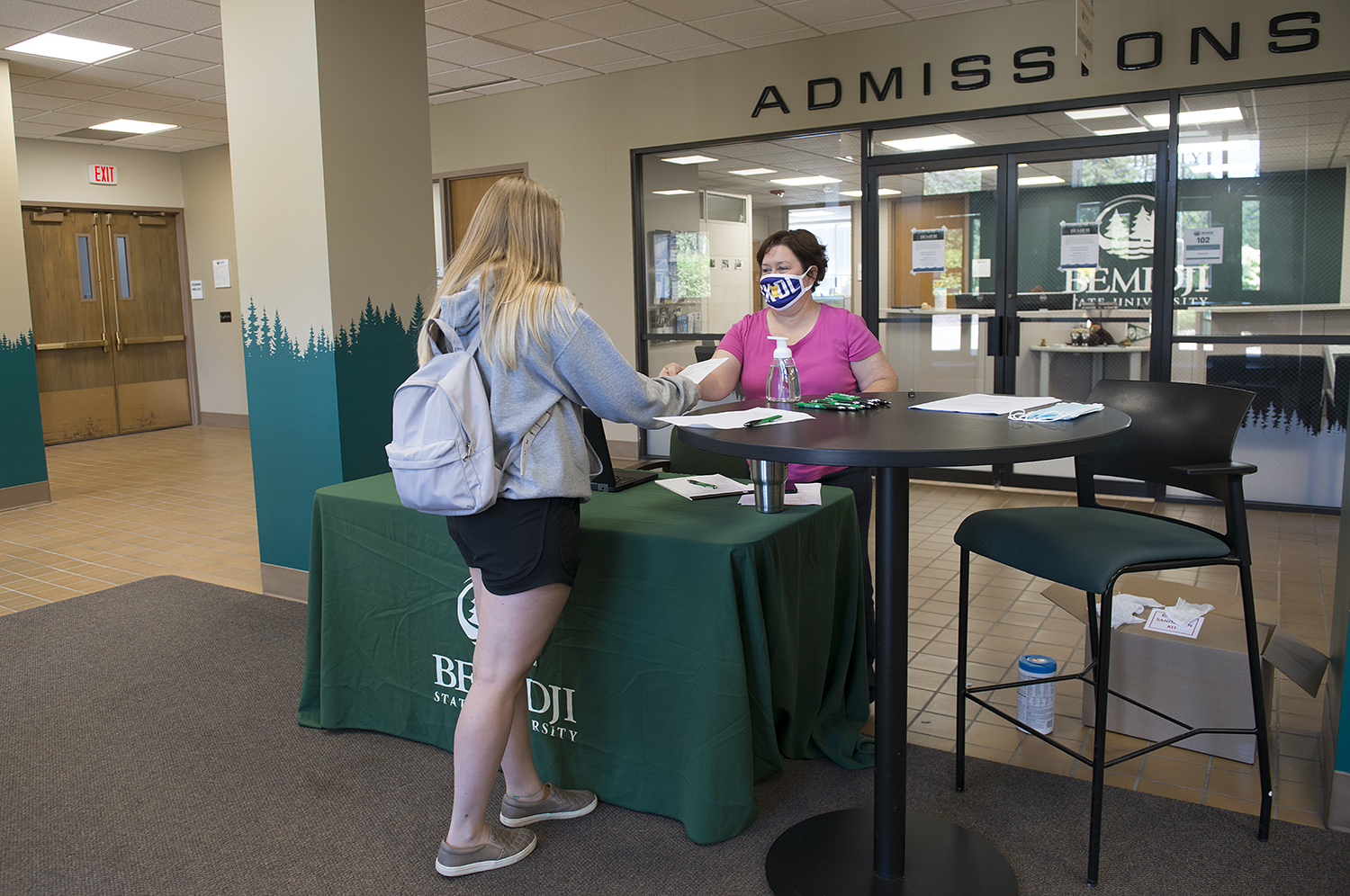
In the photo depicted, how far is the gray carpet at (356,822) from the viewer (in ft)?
6.64

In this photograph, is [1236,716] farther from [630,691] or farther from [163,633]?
[163,633]

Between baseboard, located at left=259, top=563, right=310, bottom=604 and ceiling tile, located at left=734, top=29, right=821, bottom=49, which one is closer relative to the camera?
baseboard, located at left=259, top=563, right=310, bottom=604

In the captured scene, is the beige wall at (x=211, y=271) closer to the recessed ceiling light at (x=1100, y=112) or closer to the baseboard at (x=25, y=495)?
the baseboard at (x=25, y=495)

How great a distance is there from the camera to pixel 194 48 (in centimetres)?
631

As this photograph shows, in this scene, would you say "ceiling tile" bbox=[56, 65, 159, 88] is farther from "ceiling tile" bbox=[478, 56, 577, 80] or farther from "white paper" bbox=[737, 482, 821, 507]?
"white paper" bbox=[737, 482, 821, 507]

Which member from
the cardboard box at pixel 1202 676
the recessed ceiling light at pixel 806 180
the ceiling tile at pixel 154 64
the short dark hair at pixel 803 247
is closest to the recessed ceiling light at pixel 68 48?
the ceiling tile at pixel 154 64

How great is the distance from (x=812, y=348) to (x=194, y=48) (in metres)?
5.61

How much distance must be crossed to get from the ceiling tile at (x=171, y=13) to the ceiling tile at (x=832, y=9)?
3426 mm

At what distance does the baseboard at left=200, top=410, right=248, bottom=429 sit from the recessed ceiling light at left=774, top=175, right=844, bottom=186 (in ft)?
22.0

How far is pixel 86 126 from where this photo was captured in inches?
346

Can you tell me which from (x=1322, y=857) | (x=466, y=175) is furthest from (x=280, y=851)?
(x=466, y=175)

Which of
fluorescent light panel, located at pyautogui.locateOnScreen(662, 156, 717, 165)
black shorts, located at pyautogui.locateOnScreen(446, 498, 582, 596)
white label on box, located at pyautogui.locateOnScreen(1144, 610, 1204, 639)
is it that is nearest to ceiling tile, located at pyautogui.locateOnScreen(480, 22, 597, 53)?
fluorescent light panel, located at pyautogui.locateOnScreen(662, 156, 717, 165)

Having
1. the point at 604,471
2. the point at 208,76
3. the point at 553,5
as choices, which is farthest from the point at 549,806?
the point at 208,76

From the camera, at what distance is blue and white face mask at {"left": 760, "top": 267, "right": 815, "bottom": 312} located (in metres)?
2.79
